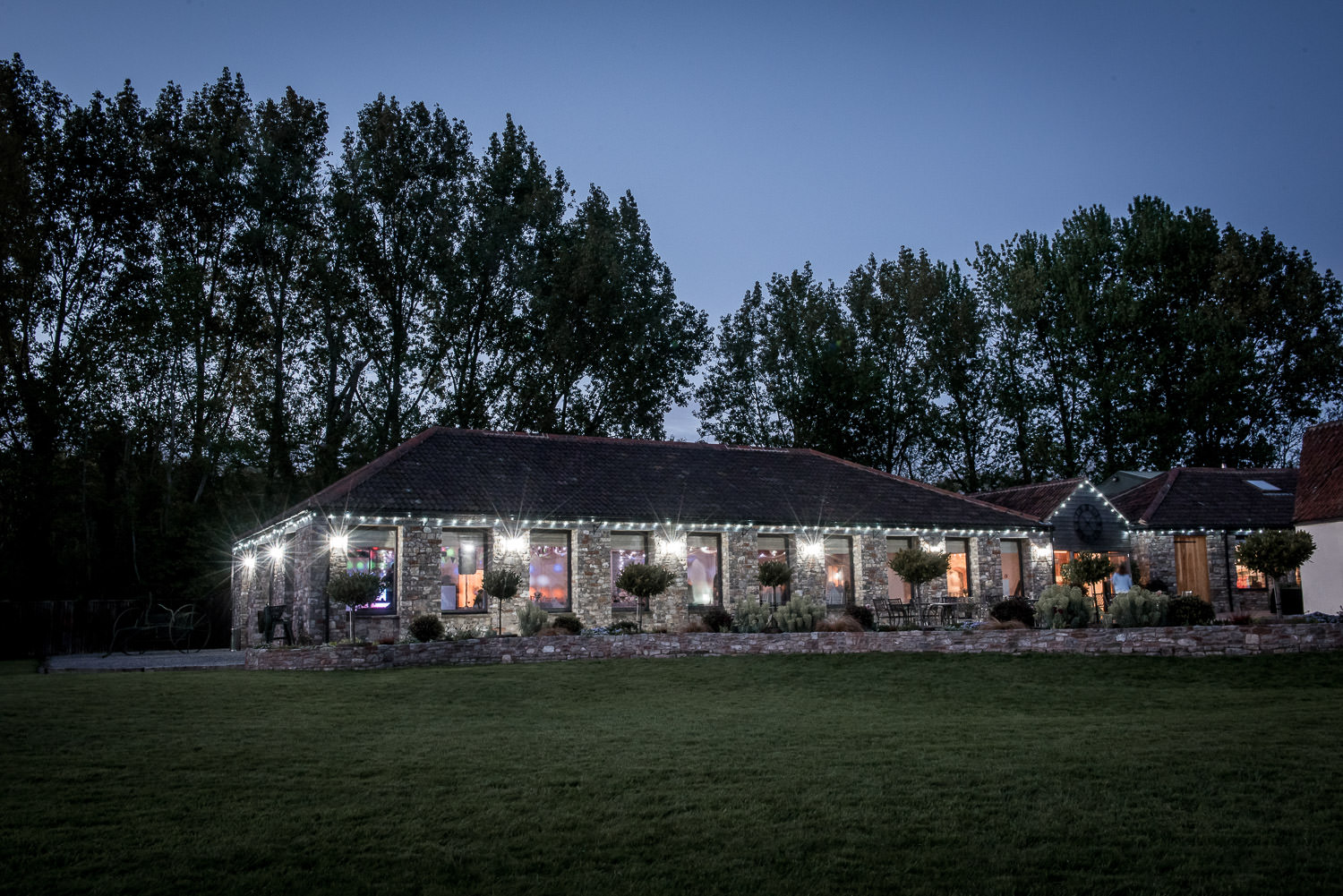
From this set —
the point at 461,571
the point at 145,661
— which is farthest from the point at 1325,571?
the point at 145,661

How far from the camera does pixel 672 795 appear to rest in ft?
22.4

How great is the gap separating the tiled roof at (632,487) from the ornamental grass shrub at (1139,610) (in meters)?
8.43

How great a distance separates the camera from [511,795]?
6.81 m

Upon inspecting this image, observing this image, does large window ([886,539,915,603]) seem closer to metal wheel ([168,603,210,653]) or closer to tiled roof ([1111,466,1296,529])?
tiled roof ([1111,466,1296,529])

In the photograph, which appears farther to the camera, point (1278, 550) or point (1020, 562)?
point (1020, 562)

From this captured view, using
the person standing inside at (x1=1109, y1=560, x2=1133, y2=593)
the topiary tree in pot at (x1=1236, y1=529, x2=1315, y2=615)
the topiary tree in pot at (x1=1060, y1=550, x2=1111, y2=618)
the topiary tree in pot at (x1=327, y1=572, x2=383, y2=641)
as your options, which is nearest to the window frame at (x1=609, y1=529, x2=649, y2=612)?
the topiary tree in pot at (x1=327, y1=572, x2=383, y2=641)

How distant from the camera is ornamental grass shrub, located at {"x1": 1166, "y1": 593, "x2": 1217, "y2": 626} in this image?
58.5ft

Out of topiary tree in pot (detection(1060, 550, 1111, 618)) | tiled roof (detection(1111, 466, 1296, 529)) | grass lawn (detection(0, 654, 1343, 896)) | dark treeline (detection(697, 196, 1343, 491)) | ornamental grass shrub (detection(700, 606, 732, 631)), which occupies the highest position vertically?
dark treeline (detection(697, 196, 1343, 491))

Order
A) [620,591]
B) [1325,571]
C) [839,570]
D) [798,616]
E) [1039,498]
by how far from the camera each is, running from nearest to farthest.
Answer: [798,616], [1325,571], [620,591], [839,570], [1039,498]

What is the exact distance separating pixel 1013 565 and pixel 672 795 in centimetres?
2389

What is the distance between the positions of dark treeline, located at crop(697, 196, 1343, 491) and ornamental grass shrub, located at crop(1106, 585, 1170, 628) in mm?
20882

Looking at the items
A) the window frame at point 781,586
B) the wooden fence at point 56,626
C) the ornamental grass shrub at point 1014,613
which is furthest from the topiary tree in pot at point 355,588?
the ornamental grass shrub at point 1014,613

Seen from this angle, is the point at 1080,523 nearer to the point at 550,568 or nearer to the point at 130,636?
the point at 550,568

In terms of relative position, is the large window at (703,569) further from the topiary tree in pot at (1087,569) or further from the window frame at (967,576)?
the topiary tree in pot at (1087,569)
